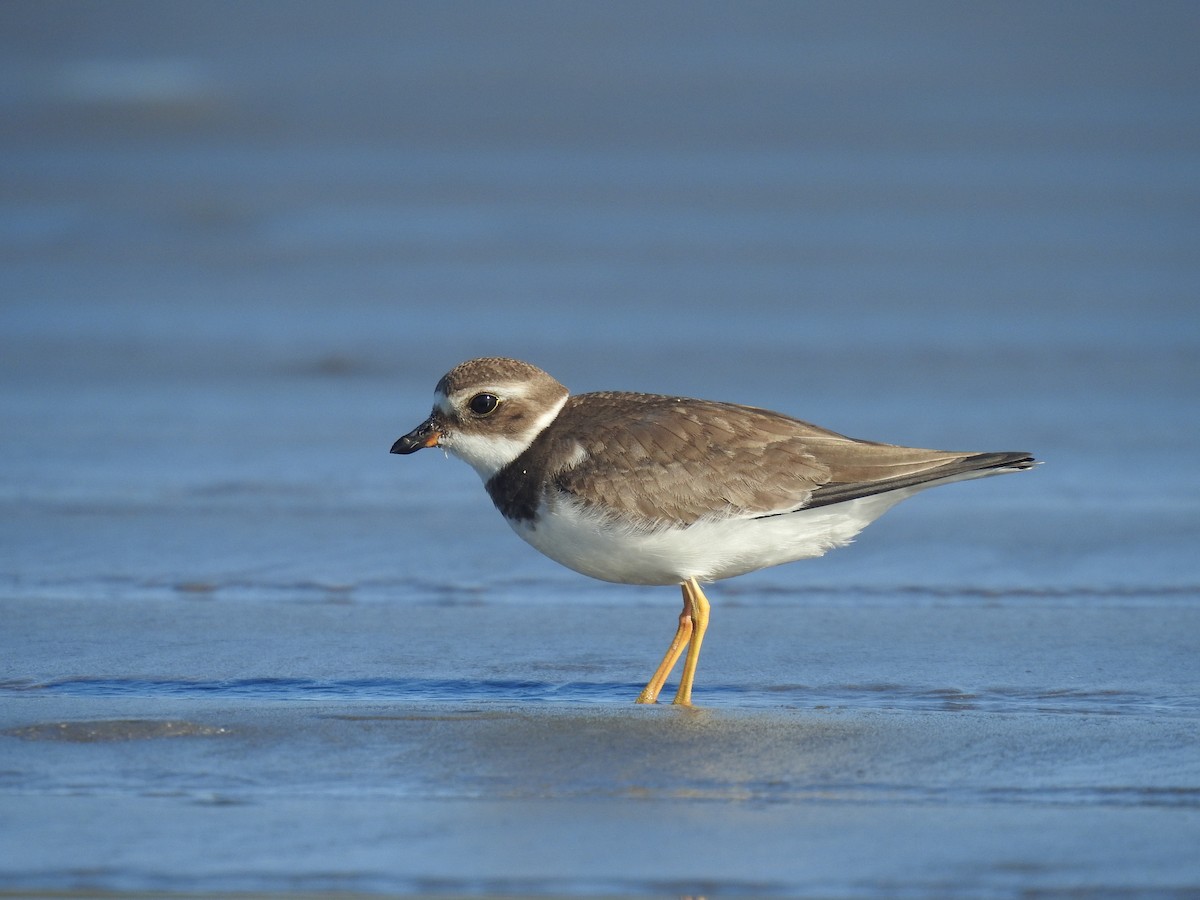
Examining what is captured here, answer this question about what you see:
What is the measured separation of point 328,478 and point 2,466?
6.10ft

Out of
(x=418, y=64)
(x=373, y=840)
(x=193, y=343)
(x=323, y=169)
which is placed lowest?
(x=373, y=840)

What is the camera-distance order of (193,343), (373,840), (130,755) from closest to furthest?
1. (373,840)
2. (130,755)
3. (193,343)

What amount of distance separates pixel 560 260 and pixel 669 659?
8.69 metres

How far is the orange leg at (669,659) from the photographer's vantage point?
18.8ft

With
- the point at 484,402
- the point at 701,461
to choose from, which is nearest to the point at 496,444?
the point at 484,402

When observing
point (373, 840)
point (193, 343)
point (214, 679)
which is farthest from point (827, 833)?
point (193, 343)

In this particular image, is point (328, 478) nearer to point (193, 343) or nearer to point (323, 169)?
point (193, 343)

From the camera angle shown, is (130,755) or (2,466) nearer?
(130,755)

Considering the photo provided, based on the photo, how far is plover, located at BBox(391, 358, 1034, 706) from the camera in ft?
19.6

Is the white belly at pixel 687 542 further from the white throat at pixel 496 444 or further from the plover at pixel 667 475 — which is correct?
the white throat at pixel 496 444

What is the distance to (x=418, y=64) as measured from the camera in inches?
810

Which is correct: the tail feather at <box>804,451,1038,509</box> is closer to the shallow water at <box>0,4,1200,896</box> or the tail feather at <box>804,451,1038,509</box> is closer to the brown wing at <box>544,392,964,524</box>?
the brown wing at <box>544,392,964,524</box>

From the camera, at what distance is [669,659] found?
231 inches

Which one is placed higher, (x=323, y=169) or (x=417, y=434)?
(x=323, y=169)
